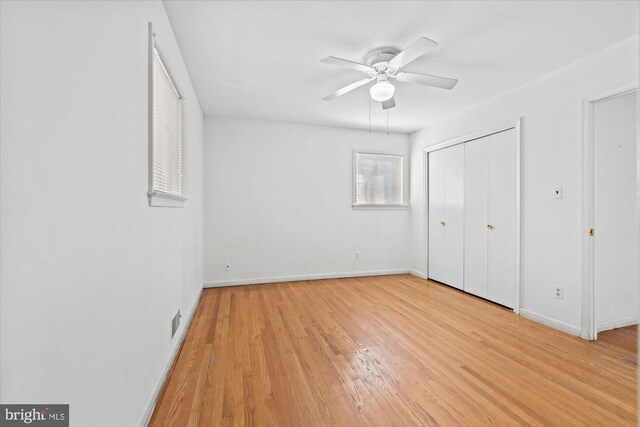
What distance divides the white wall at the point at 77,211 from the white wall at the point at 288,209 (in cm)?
267

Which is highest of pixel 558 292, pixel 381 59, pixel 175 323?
pixel 381 59

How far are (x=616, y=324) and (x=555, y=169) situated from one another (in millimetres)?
1680

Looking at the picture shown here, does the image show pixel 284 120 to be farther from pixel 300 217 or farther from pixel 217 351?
pixel 217 351

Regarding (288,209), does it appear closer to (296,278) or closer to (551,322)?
(296,278)

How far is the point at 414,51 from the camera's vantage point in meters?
2.03

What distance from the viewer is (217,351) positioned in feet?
7.59

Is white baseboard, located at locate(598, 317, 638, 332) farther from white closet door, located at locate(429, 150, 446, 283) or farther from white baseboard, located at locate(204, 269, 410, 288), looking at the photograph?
white baseboard, located at locate(204, 269, 410, 288)

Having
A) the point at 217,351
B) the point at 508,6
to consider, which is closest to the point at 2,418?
the point at 217,351

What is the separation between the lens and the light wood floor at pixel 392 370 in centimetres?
160

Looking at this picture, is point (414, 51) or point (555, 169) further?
point (555, 169)

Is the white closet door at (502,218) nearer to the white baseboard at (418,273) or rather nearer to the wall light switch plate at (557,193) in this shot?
the wall light switch plate at (557,193)

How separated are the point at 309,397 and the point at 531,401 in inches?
52.8

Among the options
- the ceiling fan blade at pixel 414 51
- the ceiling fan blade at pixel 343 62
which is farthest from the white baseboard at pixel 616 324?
the ceiling fan blade at pixel 343 62

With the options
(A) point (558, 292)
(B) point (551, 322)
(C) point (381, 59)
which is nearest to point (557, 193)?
(A) point (558, 292)
